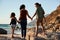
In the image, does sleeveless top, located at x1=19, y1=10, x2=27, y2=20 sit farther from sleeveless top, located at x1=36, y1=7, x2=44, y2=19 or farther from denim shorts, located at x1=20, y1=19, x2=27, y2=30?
sleeveless top, located at x1=36, y1=7, x2=44, y2=19

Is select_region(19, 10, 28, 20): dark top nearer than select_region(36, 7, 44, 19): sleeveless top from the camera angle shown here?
No

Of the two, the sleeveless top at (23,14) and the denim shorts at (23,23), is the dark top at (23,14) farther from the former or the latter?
the denim shorts at (23,23)

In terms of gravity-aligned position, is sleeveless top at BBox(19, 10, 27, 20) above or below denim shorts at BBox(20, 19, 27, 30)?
above

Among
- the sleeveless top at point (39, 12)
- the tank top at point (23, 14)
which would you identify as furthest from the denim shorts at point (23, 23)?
the sleeveless top at point (39, 12)

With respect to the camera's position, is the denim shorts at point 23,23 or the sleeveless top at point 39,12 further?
the denim shorts at point 23,23

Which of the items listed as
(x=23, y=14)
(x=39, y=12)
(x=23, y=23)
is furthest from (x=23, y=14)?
(x=39, y=12)

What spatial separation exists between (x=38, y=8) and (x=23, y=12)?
0.83m

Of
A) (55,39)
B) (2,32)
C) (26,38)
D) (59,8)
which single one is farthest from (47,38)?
(59,8)

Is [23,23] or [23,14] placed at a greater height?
[23,14]

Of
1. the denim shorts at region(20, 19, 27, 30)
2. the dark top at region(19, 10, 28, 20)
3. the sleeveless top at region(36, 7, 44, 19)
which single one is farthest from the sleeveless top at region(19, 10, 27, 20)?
the sleeveless top at region(36, 7, 44, 19)

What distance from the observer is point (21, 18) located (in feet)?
54.8

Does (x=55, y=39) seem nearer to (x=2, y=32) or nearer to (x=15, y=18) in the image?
→ (x=15, y=18)

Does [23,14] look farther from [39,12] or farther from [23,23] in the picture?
[39,12]

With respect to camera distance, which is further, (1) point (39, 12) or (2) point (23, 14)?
(2) point (23, 14)
